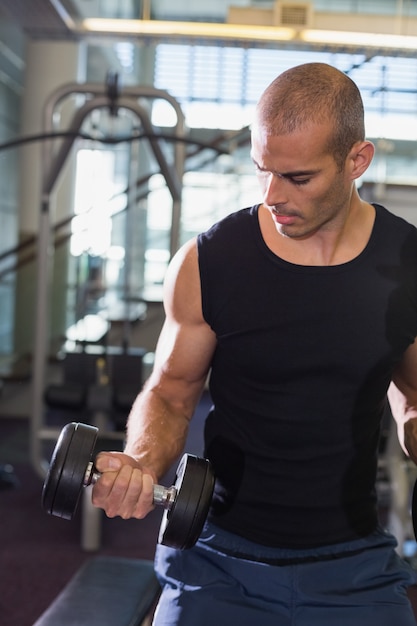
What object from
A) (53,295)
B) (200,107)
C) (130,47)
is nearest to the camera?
(53,295)

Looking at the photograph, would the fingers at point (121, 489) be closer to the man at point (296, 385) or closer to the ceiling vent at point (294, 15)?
the man at point (296, 385)

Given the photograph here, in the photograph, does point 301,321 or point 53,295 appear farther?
point 53,295

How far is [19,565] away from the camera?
9.35 feet

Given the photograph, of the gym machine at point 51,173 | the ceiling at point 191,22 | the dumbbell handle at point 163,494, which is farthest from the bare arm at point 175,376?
the ceiling at point 191,22

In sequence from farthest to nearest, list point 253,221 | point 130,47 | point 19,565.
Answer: point 130,47 → point 19,565 → point 253,221

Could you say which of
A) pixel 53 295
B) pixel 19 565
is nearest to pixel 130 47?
pixel 53 295

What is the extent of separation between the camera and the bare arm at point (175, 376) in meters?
1.36

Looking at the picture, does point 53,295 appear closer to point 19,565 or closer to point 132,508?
point 19,565

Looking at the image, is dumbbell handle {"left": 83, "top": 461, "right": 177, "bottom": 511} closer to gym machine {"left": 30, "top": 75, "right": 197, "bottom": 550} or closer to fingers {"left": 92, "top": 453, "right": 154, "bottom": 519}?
fingers {"left": 92, "top": 453, "right": 154, "bottom": 519}

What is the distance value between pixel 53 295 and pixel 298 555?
4.21m

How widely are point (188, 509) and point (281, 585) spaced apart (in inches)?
10.5

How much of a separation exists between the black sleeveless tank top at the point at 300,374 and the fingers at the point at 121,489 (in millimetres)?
263

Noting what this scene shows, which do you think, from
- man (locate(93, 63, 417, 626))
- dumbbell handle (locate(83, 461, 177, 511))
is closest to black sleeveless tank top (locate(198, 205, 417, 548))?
man (locate(93, 63, 417, 626))

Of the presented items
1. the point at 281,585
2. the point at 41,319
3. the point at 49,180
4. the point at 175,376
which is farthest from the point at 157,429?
the point at 49,180
